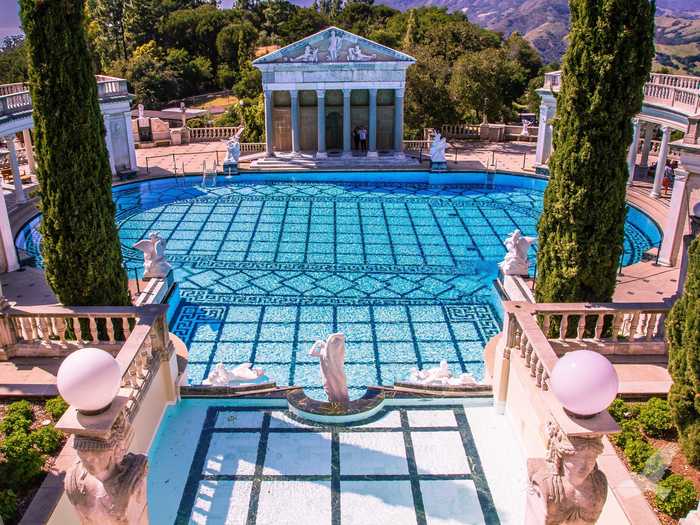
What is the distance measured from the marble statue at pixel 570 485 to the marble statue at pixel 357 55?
28.8 meters

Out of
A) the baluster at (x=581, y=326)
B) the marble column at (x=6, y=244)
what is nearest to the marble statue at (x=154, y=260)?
the marble column at (x=6, y=244)

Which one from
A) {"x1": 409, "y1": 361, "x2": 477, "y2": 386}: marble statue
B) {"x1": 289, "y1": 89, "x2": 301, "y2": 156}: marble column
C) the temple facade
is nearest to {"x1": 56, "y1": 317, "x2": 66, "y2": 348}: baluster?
{"x1": 409, "y1": 361, "x2": 477, "y2": 386}: marble statue

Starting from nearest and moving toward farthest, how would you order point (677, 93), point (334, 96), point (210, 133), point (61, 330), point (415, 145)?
point (61, 330) < point (677, 93) < point (334, 96) < point (415, 145) < point (210, 133)

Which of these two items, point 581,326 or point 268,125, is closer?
point 581,326

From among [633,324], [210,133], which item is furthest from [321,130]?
[633,324]

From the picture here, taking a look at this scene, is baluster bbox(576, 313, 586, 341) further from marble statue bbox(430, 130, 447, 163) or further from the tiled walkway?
marble statue bbox(430, 130, 447, 163)

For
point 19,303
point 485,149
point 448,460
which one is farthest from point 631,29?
point 485,149

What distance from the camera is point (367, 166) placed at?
3269 centimetres

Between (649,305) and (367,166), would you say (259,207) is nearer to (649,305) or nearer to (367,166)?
(367,166)

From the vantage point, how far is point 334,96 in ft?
115

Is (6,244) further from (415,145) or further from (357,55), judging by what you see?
(415,145)

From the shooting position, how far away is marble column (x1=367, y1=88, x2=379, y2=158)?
108 ft

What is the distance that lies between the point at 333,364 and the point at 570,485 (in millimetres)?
4944

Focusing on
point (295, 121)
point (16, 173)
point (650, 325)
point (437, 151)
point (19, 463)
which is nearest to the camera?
point (19, 463)
